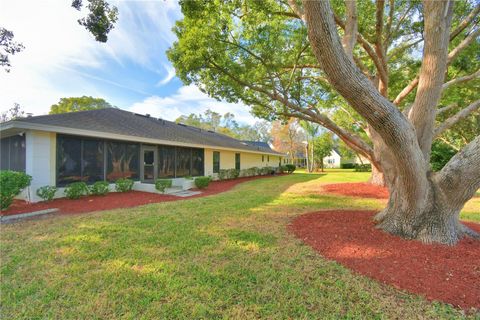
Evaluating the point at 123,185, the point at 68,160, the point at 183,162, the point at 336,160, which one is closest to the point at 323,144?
the point at 336,160

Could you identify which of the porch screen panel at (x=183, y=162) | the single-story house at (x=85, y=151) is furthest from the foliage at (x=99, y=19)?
the porch screen panel at (x=183, y=162)

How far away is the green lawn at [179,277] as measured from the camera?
2.54 meters

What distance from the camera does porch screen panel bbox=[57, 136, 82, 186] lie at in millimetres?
8828

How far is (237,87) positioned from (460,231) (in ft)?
24.3

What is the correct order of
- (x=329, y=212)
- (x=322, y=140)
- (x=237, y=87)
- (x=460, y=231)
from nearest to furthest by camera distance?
1. (x=460, y=231)
2. (x=329, y=212)
3. (x=237, y=87)
4. (x=322, y=140)

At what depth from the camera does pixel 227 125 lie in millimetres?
62844

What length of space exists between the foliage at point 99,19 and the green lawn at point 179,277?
525 cm

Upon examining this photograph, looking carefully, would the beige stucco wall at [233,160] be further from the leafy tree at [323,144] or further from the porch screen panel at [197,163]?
the leafy tree at [323,144]

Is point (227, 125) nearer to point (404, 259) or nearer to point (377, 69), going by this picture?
point (377, 69)

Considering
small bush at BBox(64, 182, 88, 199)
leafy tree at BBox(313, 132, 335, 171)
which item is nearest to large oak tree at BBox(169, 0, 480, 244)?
small bush at BBox(64, 182, 88, 199)

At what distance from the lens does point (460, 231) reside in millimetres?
4527

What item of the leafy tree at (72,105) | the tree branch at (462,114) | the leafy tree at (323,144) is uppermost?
the leafy tree at (72,105)

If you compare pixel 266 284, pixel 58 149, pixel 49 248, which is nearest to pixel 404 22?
pixel 266 284

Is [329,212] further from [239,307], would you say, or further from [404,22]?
[404,22]
